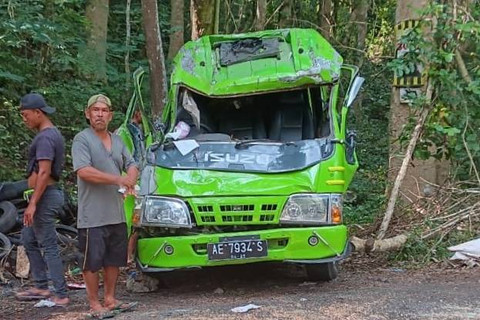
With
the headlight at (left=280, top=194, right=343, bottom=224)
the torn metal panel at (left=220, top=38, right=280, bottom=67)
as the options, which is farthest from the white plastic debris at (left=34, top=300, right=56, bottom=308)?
the torn metal panel at (left=220, top=38, right=280, bottom=67)

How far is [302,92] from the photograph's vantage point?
791 centimetres

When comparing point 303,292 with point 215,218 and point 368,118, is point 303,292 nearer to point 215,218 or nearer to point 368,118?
point 215,218

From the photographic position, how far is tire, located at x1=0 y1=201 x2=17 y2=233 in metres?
8.19

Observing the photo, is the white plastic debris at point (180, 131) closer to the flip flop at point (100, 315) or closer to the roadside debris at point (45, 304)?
the roadside debris at point (45, 304)

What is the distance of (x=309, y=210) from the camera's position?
621 cm

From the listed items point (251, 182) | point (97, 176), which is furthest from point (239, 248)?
point (97, 176)

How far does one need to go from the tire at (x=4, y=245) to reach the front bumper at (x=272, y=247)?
2.11 metres

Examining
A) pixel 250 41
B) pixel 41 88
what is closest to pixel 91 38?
pixel 41 88

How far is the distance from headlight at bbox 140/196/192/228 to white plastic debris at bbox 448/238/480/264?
3278 millimetres

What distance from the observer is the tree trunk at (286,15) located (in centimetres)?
1992

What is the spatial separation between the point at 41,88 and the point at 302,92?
7.28 m

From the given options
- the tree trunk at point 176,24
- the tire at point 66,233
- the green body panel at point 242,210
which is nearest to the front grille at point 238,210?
the green body panel at point 242,210

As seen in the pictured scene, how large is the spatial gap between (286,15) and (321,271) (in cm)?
1430

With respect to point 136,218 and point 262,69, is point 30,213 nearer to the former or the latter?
point 136,218
